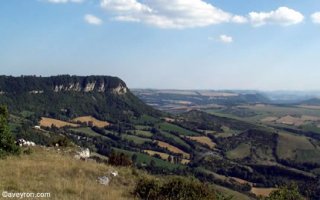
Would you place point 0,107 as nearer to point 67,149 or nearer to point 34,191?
point 67,149

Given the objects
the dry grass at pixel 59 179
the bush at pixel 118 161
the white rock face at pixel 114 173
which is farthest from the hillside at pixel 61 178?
the bush at pixel 118 161

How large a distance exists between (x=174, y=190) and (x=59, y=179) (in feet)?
16.1

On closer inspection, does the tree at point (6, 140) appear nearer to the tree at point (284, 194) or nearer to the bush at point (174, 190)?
the bush at point (174, 190)

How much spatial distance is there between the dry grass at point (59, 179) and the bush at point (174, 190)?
2.51 feet

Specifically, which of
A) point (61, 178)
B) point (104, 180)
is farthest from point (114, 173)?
point (61, 178)

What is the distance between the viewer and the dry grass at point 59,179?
16.3 m

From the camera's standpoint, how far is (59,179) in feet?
61.4

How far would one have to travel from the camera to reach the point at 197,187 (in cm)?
1905

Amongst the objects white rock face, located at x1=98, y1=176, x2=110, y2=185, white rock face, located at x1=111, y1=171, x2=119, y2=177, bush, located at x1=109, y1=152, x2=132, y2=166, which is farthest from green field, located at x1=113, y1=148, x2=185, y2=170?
white rock face, located at x1=98, y1=176, x2=110, y2=185

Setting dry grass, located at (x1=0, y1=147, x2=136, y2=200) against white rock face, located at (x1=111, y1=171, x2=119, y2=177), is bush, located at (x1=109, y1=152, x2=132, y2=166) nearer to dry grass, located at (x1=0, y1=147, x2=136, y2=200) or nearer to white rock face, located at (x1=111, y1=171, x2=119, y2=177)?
dry grass, located at (x1=0, y1=147, x2=136, y2=200)

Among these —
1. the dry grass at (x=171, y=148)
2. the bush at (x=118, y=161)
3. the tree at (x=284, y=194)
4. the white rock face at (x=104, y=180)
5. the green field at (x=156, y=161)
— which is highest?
the white rock face at (x=104, y=180)

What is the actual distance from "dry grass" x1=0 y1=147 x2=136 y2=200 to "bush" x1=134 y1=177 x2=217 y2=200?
764 mm

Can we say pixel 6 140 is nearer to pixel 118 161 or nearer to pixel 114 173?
pixel 114 173

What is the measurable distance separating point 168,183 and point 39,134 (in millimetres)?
98690
